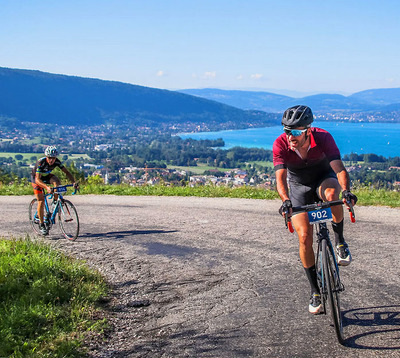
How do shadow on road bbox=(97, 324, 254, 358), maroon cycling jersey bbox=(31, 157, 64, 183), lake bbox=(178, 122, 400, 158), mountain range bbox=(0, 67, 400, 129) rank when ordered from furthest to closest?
1. mountain range bbox=(0, 67, 400, 129)
2. lake bbox=(178, 122, 400, 158)
3. maroon cycling jersey bbox=(31, 157, 64, 183)
4. shadow on road bbox=(97, 324, 254, 358)

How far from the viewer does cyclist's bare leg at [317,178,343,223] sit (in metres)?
4.98

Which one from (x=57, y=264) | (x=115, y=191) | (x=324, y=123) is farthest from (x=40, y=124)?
(x=57, y=264)

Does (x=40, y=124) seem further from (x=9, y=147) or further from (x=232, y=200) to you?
(x=232, y=200)

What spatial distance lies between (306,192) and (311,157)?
42 cm

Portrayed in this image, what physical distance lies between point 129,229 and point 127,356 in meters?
6.17

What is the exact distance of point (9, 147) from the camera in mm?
79625

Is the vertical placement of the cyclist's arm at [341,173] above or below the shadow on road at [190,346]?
above

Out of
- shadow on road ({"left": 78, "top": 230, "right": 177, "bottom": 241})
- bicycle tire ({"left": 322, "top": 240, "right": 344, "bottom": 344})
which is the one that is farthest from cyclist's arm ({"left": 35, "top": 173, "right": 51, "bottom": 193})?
bicycle tire ({"left": 322, "top": 240, "right": 344, "bottom": 344})

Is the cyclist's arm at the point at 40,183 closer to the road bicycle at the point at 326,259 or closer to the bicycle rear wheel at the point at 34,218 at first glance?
the bicycle rear wheel at the point at 34,218

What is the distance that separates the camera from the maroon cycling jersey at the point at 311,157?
199 inches

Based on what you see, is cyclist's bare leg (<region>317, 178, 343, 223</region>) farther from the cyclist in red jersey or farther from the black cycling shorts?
the cyclist in red jersey

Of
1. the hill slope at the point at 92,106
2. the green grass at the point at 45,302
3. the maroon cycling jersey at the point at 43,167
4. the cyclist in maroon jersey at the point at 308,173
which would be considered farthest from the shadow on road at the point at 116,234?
the hill slope at the point at 92,106

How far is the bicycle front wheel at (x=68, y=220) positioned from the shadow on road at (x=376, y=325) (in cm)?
650

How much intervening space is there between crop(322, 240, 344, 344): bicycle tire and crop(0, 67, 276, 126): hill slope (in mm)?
141272
